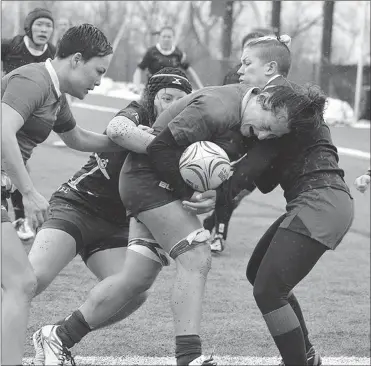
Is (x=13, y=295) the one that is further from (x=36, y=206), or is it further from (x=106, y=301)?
(x=106, y=301)

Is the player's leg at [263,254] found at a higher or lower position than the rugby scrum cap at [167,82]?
lower

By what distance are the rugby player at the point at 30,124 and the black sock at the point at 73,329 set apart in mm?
824

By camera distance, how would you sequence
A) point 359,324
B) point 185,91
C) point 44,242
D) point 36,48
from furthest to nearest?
1. point 36,48
2. point 359,324
3. point 185,91
4. point 44,242

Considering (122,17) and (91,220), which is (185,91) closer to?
(91,220)

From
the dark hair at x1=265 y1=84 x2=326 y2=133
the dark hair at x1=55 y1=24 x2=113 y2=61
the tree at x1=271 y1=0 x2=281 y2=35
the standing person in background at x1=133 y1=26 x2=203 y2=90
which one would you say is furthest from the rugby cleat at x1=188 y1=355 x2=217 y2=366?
the tree at x1=271 y1=0 x2=281 y2=35

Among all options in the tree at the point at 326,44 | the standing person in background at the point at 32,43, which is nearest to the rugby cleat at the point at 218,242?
the standing person in background at the point at 32,43

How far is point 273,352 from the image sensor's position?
5.59 metres

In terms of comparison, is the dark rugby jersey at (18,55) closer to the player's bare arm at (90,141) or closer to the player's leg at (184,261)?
the player's bare arm at (90,141)

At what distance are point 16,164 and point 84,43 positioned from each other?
85 cm

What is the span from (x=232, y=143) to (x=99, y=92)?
18.6 m

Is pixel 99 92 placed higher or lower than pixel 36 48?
lower

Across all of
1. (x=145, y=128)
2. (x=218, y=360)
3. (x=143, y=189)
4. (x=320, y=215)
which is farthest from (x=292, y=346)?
(x=145, y=128)

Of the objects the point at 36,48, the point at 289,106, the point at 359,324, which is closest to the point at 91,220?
the point at 289,106

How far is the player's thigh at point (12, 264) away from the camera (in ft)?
12.5
